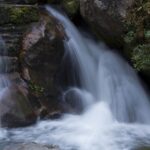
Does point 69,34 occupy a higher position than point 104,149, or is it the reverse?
point 69,34

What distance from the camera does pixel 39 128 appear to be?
815 cm

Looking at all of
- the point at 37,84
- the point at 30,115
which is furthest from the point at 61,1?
the point at 30,115

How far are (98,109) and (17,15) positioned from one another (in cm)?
272

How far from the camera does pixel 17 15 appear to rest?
9.62 metres

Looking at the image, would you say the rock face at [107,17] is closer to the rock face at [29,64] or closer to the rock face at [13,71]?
the rock face at [29,64]

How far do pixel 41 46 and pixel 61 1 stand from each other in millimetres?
2068

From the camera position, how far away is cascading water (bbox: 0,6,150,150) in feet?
24.8

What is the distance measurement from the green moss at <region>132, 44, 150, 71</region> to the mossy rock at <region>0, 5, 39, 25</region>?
2.45 meters

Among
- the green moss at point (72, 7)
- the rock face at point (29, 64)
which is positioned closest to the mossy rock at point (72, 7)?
the green moss at point (72, 7)

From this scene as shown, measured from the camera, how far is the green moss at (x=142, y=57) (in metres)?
8.45

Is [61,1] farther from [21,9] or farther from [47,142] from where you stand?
[47,142]

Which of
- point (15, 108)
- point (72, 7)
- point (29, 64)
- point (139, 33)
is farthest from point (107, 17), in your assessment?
point (15, 108)

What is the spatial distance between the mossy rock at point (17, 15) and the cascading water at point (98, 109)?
23.9 inches

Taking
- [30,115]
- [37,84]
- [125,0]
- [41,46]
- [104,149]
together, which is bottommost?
[104,149]
